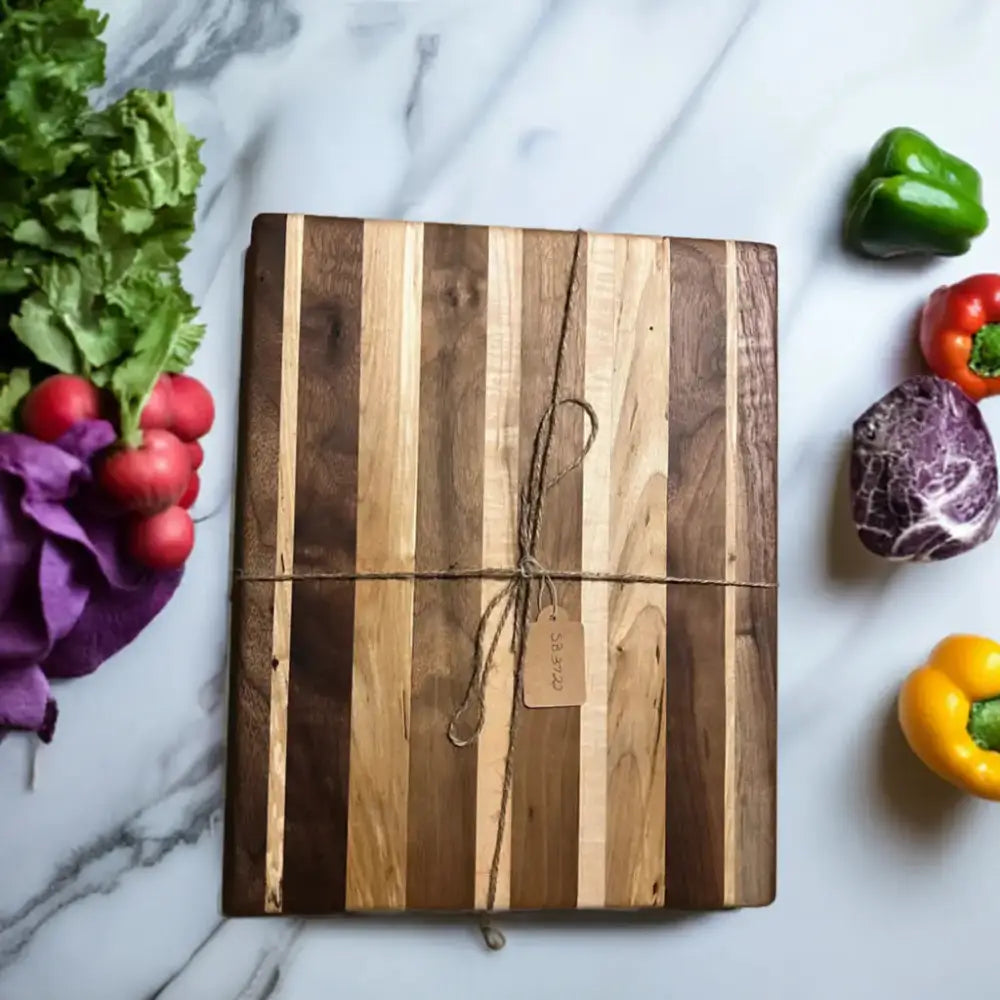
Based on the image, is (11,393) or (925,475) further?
(925,475)

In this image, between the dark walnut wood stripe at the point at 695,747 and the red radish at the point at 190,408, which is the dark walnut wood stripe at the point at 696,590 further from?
the red radish at the point at 190,408

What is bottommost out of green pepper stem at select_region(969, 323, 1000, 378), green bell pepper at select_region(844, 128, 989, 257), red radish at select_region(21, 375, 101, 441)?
red radish at select_region(21, 375, 101, 441)

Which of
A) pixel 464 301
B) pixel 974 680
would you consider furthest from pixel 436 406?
pixel 974 680

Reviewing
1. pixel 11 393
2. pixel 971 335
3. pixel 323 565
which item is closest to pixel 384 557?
pixel 323 565

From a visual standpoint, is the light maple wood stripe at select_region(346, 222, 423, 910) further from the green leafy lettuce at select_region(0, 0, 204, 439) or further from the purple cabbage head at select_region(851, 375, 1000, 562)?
the purple cabbage head at select_region(851, 375, 1000, 562)

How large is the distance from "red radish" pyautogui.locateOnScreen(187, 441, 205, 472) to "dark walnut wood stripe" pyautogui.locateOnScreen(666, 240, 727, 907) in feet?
1.62

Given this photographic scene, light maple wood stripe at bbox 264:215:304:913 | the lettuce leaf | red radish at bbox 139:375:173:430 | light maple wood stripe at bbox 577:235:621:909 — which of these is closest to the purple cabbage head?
light maple wood stripe at bbox 577:235:621:909

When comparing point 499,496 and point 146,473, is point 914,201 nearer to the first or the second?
point 499,496

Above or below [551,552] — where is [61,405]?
above

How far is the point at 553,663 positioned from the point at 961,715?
44 cm

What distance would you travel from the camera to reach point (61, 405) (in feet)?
3.23

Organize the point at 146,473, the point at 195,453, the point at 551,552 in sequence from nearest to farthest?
the point at 146,473 < the point at 195,453 < the point at 551,552

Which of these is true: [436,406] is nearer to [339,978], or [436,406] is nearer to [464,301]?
[464,301]

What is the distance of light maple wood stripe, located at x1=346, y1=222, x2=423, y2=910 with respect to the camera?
1137 mm
